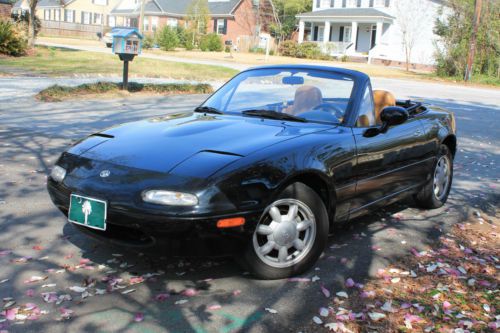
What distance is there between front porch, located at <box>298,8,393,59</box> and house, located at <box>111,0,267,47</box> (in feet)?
21.9

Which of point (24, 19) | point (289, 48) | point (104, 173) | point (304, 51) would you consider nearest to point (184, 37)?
point (289, 48)

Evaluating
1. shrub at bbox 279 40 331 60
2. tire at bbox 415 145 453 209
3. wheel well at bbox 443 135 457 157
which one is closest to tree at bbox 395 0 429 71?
shrub at bbox 279 40 331 60

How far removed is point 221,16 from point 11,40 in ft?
117

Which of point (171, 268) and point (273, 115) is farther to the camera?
point (273, 115)

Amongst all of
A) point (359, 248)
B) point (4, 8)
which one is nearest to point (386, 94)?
point (359, 248)

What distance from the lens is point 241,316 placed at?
3352 mm

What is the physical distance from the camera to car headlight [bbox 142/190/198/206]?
3.35 m

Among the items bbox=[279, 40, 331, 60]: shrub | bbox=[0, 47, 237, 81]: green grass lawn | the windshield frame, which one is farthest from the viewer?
bbox=[279, 40, 331, 60]: shrub

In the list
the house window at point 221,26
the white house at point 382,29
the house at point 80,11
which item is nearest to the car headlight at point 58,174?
the white house at point 382,29

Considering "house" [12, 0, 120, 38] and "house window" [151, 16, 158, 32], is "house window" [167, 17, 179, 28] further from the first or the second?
"house" [12, 0, 120, 38]

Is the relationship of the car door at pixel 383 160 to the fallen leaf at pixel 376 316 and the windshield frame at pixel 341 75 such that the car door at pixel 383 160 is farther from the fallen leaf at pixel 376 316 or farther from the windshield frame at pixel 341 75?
the fallen leaf at pixel 376 316

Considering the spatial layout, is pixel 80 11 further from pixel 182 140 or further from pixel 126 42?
pixel 182 140

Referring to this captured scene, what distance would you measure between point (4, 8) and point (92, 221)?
31.7 metres

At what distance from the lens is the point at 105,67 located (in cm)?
2248
